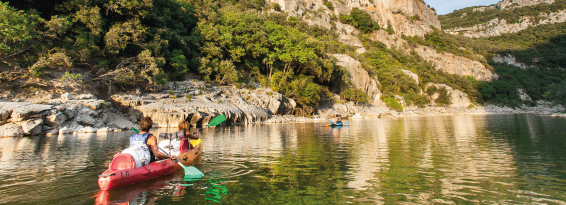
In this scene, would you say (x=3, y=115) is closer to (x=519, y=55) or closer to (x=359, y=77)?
(x=359, y=77)

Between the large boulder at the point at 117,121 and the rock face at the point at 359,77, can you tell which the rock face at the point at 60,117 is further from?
the rock face at the point at 359,77

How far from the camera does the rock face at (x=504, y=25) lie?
5039 inches

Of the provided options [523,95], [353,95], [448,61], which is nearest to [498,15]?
[523,95]

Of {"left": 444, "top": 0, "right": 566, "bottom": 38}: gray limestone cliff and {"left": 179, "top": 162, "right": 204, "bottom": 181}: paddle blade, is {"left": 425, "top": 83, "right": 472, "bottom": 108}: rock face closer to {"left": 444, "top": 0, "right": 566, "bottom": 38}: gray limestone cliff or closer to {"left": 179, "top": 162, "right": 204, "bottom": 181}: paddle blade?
{"left": 444, "top": 0, "right": 566, "bottom": 38}: gray limestone cliff

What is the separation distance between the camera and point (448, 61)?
9100 cm

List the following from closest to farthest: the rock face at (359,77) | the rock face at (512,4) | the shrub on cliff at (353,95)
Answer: the shrub on cliff at (353,95) < the rock face at (359,77) < the rock face at (512,4)

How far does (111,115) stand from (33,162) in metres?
15.7

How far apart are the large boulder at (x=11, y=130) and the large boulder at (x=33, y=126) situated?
25 centimetres

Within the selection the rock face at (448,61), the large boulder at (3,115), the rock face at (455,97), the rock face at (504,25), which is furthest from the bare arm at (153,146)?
the rock face at (504,25)

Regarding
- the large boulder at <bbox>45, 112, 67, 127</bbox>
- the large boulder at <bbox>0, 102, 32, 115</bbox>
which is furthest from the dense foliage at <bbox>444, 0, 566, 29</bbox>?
the large boulder at <bbox>0, 102, 32, 115</bbox>

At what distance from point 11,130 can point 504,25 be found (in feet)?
557

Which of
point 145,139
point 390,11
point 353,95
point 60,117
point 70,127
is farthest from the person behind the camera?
point 390,11

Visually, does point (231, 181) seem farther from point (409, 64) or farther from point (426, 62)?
point (426, 62)

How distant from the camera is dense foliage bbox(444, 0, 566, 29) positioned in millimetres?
131250
